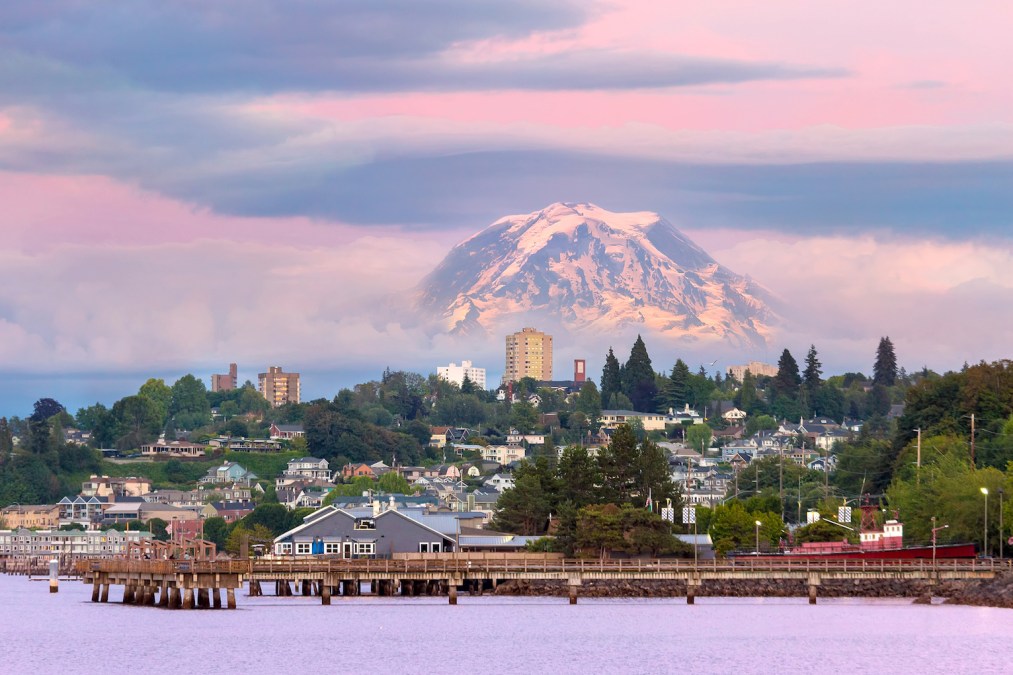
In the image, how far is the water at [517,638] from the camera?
9088 centimetres

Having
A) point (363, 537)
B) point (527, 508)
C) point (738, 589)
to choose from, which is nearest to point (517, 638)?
point (738, 589)

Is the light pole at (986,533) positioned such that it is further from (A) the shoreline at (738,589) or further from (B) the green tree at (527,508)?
(B) the green tree at (527,508)

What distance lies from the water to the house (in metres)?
22.8

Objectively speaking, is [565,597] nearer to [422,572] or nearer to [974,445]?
[422,572]

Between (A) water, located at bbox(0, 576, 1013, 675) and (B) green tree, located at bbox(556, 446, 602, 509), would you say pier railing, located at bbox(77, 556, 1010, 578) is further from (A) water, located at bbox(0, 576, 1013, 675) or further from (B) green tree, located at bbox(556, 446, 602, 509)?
(B) green tree, located at bbox(556, 446, 602, 509)

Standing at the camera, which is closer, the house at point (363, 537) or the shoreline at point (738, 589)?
the shoreline at point (738, 589)

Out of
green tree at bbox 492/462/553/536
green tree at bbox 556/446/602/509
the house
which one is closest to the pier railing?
the house

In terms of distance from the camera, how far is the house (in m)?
160

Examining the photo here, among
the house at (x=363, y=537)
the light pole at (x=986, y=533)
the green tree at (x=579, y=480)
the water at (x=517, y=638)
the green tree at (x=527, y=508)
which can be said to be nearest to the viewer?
the water at (x=517, y=638)

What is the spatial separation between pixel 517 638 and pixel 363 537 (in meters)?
57.6

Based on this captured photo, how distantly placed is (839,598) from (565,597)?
784 inches

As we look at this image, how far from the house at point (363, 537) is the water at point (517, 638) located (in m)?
22.8

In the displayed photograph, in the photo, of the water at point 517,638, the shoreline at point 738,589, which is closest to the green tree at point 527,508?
the shoreline at point 738,589

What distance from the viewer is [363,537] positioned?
161 meters
